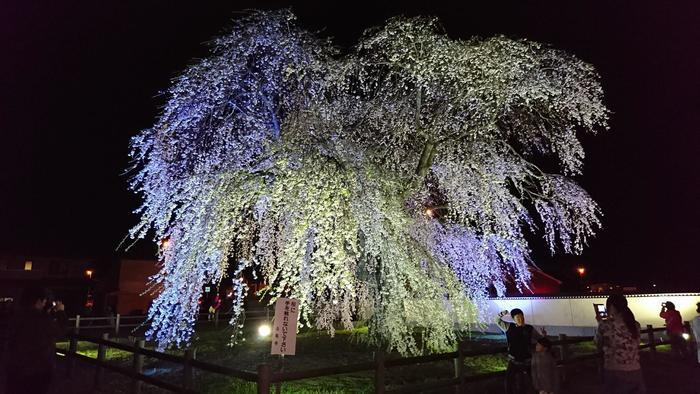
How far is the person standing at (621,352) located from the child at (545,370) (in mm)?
738

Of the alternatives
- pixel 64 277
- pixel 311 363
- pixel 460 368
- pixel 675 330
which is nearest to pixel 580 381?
pixel 460 368

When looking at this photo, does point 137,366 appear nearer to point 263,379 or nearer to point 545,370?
point 263,379

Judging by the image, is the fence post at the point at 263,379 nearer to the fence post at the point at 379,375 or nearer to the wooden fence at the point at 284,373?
the wooden fence at the point at 284,373

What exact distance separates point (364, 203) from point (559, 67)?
567cm

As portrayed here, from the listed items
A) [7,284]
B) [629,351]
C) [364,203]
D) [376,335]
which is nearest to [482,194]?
[364,203]

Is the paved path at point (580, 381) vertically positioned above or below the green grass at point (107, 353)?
above

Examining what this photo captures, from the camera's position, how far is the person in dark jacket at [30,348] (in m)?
4.84

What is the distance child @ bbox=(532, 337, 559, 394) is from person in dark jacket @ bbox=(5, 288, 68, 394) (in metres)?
5.97

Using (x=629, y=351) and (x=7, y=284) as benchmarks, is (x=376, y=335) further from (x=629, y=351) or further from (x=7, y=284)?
(x=7, y=284)

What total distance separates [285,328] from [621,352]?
4010 millimetres

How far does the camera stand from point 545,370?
5523mm

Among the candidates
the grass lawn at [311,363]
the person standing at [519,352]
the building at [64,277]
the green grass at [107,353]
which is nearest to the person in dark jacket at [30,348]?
the grass lawn at [311,363]

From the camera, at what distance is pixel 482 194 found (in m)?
9.68

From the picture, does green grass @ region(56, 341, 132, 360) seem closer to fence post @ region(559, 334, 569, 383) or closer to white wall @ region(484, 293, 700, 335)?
white wall @ region(484, 293, 700, 335)
